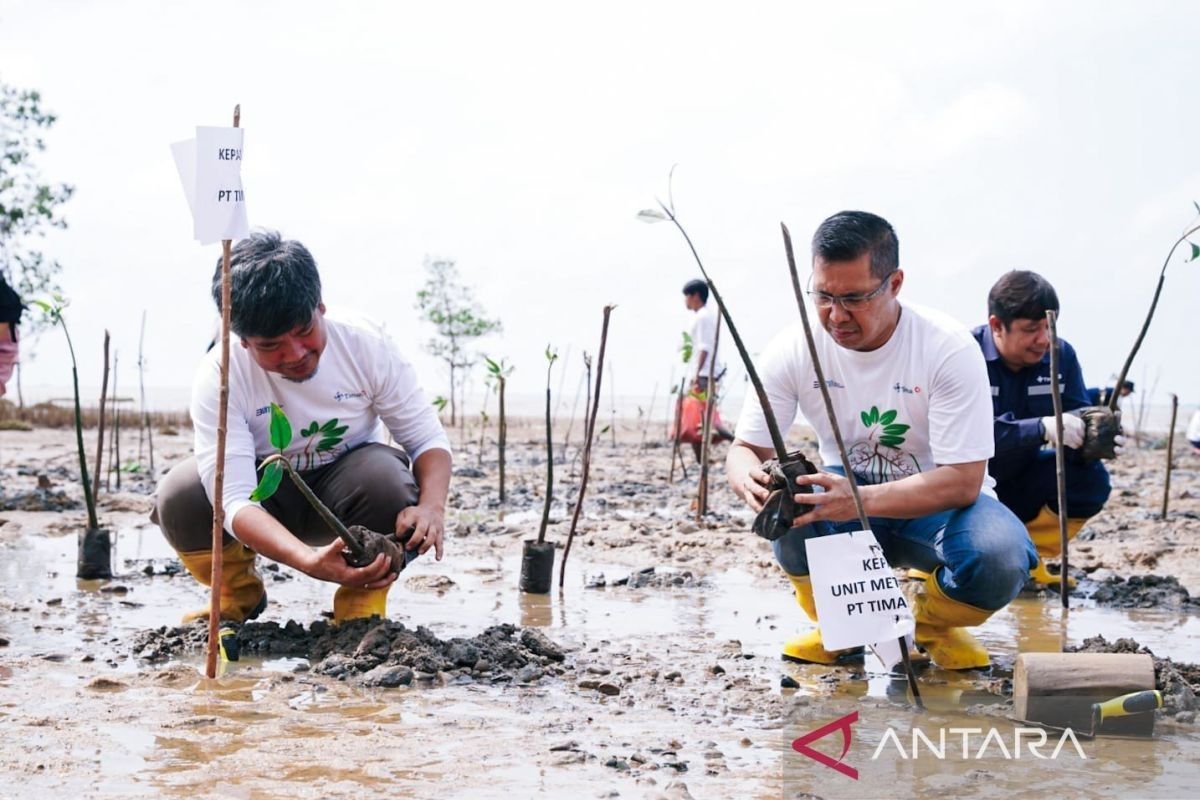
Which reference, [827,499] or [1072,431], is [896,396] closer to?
[827,499]

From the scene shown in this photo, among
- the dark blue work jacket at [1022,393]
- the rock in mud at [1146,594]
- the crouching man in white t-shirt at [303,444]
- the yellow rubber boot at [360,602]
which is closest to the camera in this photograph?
the crouching man in white t-shirt at [303,444]

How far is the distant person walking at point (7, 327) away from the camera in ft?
11.1

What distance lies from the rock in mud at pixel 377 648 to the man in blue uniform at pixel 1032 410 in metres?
2.11

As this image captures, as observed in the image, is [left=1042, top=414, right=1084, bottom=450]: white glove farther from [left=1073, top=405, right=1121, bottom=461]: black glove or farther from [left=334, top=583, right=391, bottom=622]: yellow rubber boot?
[left=334, top=583, right=391, bottom=622]: yellow rubber boot

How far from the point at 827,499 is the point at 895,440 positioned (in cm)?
50

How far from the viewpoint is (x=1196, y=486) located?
10977 millimetres

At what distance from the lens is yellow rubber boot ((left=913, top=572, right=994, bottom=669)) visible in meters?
3.45

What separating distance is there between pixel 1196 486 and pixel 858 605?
31.2ft

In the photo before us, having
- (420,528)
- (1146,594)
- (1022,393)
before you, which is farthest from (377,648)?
(1146,594)

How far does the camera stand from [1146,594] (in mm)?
4770

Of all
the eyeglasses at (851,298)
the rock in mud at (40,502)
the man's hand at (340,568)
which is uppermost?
the eyeglasses at (851,298)

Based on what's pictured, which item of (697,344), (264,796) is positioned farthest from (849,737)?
(697,344)

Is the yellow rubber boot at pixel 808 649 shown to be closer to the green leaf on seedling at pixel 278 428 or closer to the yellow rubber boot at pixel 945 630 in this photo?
the yellow rubber boot at pixel 945 630

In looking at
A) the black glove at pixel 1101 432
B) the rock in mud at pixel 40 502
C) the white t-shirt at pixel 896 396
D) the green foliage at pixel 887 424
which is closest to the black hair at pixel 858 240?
the white t-shirt at pixel 896 396
